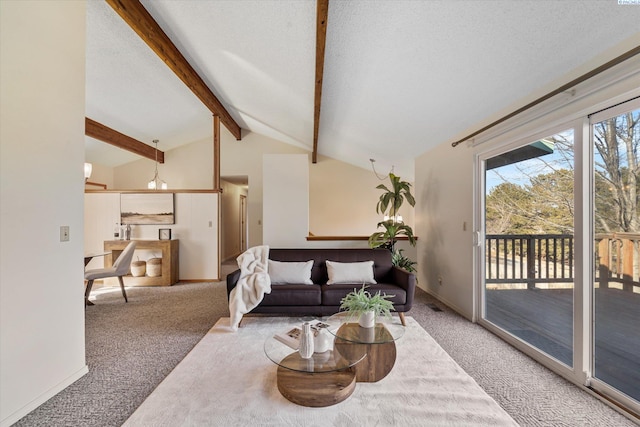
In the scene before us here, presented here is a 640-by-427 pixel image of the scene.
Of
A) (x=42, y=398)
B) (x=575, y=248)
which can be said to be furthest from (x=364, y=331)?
(x=42, y=398)

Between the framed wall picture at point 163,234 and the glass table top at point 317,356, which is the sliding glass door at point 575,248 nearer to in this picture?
the glass table top at point 317,356

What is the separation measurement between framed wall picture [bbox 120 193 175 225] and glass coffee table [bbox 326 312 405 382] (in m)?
4.20

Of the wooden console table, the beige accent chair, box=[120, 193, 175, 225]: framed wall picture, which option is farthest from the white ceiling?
the beige accent chair

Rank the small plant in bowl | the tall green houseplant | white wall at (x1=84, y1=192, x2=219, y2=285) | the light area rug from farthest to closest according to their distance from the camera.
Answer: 1. white wall at (x1=84, y1=192, x2=219, y2=285)
2. the tall green houseplant
3. the small plant in bowl
4. the light area rug

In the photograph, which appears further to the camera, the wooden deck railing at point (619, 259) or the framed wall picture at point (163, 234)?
the framed wall picture at point (163, 234)

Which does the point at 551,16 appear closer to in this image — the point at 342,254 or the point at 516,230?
the point at 516,230

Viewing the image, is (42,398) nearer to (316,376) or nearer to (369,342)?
(316,376)

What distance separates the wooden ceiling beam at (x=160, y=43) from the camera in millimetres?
2666

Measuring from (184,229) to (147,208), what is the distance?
77 centimetres

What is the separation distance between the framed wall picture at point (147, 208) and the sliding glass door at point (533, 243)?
16.9 feet

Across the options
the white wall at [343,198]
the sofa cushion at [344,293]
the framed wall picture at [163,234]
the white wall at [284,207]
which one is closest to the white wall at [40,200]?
the sofa cushion at [344,293]

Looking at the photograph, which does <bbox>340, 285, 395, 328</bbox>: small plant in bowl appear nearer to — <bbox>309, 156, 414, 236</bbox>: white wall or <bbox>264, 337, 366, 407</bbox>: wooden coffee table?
<bbox>264, 337, 366, 407</bbox>: wooden coffee table

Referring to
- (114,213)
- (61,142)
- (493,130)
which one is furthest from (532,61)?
(114,213)

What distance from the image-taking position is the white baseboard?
152 centimetres
